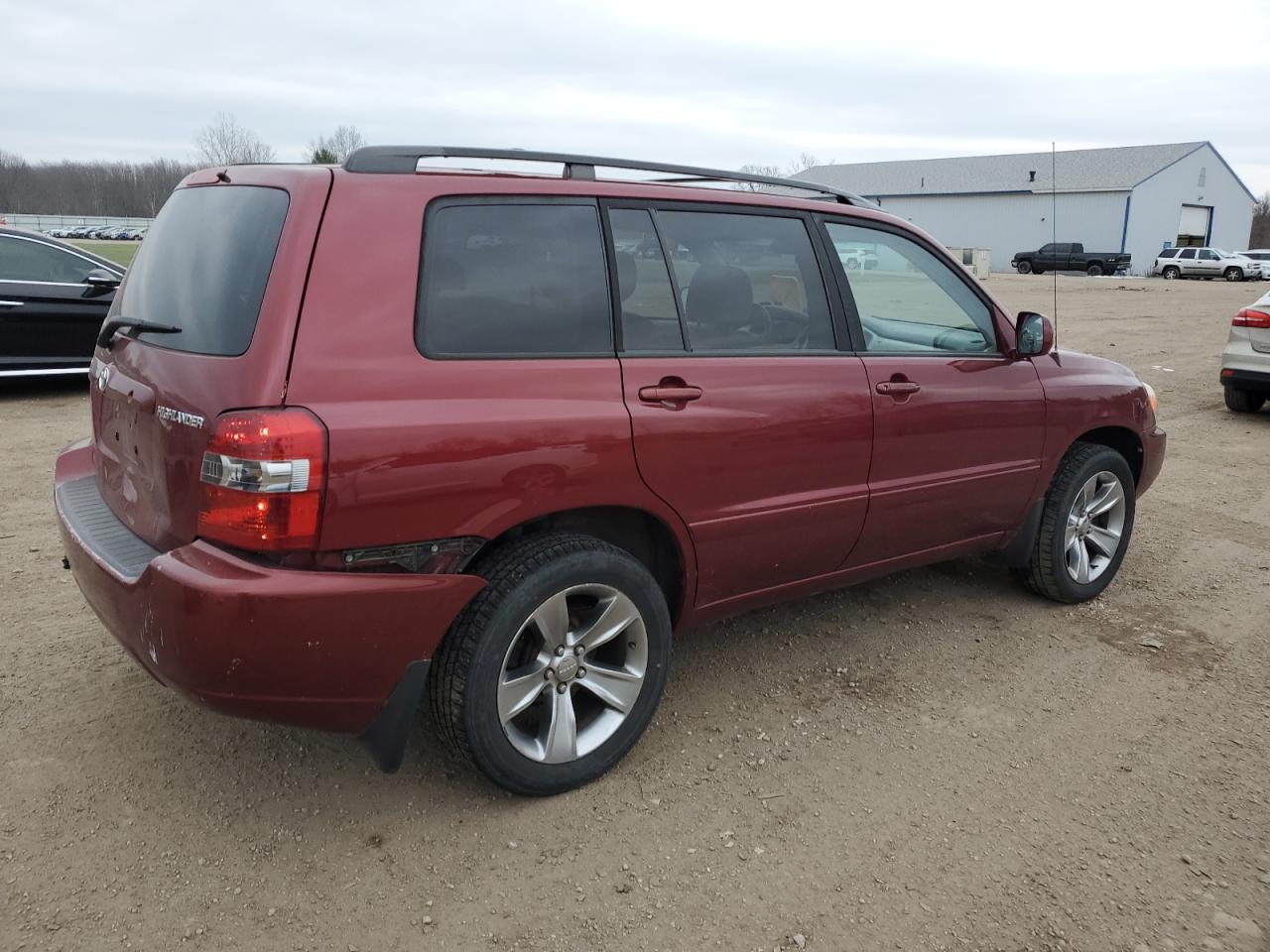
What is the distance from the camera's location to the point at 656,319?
3172 millimetres

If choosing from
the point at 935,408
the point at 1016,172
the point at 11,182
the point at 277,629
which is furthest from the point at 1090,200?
the point at 11,182

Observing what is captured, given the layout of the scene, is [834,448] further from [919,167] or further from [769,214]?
[919,167]

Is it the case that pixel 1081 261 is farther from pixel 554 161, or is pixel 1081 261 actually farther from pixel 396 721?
pixel 396 721

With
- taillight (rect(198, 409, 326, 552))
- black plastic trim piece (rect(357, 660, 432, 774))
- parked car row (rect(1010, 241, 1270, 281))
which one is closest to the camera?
taillight (rect(198, 409, 326, 552))

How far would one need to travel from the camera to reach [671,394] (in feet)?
10.2

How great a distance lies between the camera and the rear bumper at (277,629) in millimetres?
2447

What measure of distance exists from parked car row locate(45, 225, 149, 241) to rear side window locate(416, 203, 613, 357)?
6821cm

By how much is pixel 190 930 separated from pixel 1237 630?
4.19 m

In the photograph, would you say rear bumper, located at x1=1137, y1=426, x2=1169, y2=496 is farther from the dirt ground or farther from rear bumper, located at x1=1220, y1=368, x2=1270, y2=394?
rear bumper, located at x1=1220, y1=368, x2=1270, y2=394

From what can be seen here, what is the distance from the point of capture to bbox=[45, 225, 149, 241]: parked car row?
6544 centimetres

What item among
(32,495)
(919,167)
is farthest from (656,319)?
(919,167)

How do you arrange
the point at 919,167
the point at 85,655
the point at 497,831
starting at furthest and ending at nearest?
1. the point at 919,167
2. the point at 85,655
3. the point at 497,831

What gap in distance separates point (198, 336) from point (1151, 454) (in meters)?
4.26

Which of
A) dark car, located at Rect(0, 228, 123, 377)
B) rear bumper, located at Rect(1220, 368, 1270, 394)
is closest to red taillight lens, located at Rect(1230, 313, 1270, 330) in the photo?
rear bumper, located at Rect(1220, 368, 1270, 394)
